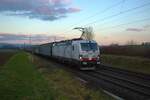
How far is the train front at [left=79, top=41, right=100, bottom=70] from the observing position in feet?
87.2

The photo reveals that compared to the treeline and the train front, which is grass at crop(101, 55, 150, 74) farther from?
the train front

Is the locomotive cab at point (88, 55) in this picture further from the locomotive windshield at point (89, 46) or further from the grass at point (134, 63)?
the grass at point (134, 63)

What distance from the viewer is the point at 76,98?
11742 millimetres

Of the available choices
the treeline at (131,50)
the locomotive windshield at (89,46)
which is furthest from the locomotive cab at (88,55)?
the treeline at (131,50)

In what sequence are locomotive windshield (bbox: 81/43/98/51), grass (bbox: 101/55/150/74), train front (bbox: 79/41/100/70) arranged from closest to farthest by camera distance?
train front (bbox: 79/41/100/70), locomotive windshield (bbox: 81/43/98/51), grass (bbox: 101/55/150/74)

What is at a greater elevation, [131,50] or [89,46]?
[89,46]

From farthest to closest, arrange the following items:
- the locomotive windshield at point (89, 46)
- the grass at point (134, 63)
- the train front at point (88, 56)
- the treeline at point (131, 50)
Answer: the treeline at point (131, 50) < the grass at point (134, 63) < the locomotive windshield at point (89, 46) < the train front at point (88, 56)

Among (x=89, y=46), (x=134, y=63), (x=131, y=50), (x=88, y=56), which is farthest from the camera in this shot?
(x=131, y=50)

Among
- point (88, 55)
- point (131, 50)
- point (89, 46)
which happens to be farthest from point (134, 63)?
point (131, 50)

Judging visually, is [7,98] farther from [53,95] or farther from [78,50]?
[78,50]

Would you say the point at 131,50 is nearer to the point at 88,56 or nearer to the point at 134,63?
the point at 134,63

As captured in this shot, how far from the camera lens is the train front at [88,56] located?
1046 inches

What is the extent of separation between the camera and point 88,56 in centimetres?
2675

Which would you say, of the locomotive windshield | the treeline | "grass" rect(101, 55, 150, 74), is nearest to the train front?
the locomotive windshield
